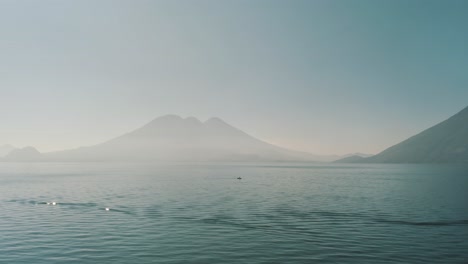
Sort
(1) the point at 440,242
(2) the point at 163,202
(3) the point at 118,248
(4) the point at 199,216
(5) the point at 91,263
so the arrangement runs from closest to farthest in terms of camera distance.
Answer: (5) the point at 91,263 → (3) the point at 118,248 → (1) the point at 440,242 → (4) the point at 199,216 → (2) the point at 163,202

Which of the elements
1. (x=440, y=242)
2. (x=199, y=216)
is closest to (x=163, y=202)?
(x=199, y=216)

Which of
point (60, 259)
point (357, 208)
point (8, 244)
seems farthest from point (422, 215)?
point (8, 244)

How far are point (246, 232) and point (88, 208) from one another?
3539 cm

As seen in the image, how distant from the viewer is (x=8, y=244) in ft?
132

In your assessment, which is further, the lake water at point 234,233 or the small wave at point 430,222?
the small wave at point 430,222

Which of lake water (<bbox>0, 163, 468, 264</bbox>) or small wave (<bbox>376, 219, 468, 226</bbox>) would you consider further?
small wave (<bbox>376, 219, 468, 226</bbox>)

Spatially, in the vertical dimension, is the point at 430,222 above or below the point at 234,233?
below

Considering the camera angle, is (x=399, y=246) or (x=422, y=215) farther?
(x=422, y=215)

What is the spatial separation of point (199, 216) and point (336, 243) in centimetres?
2455

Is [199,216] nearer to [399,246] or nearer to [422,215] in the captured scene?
[399,246]

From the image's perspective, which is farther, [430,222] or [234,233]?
[430,222]

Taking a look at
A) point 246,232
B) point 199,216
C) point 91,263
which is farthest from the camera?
point 199,216

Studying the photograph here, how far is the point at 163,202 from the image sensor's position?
78.4 m

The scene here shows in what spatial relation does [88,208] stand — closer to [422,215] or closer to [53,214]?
[53,214]
